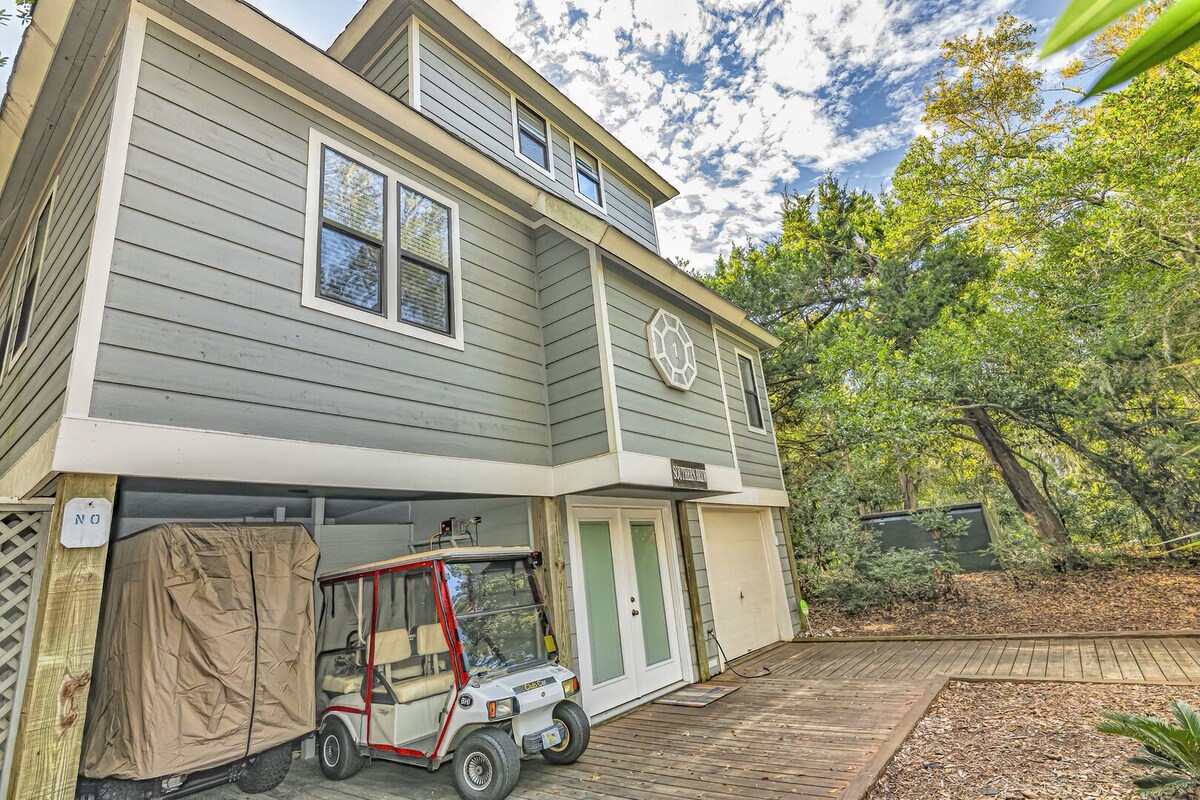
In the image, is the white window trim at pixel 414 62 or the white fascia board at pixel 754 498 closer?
the white window trim at pixel 414 62

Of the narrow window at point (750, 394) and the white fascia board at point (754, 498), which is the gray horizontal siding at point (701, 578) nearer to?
the white fascia board at point (754, 498)

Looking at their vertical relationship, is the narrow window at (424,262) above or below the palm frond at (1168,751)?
above

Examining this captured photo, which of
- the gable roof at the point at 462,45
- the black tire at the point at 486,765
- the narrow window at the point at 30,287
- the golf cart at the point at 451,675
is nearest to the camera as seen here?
the black tire at the point at 486,765

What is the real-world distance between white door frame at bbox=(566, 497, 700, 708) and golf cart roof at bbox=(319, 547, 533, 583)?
3.76ft

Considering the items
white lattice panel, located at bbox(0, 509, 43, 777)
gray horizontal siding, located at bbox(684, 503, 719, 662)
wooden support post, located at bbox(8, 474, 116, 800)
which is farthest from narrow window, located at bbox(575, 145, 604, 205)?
wooden support post, located at bbox(8, 474, 116, 800)

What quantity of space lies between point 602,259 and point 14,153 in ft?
18.9

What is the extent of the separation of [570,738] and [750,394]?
721 cm

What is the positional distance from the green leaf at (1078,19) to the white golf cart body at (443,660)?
15.3 feet

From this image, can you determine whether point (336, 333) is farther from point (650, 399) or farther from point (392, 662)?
point (650, 399)

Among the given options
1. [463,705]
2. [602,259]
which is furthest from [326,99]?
[463,705]

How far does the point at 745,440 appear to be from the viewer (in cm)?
1003

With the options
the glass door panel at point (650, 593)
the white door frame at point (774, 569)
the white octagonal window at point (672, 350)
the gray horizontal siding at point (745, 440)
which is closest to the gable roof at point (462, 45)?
the white octagonal window at point (672, 350)

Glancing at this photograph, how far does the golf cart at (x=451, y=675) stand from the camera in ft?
14.5

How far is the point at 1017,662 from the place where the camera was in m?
7.14
